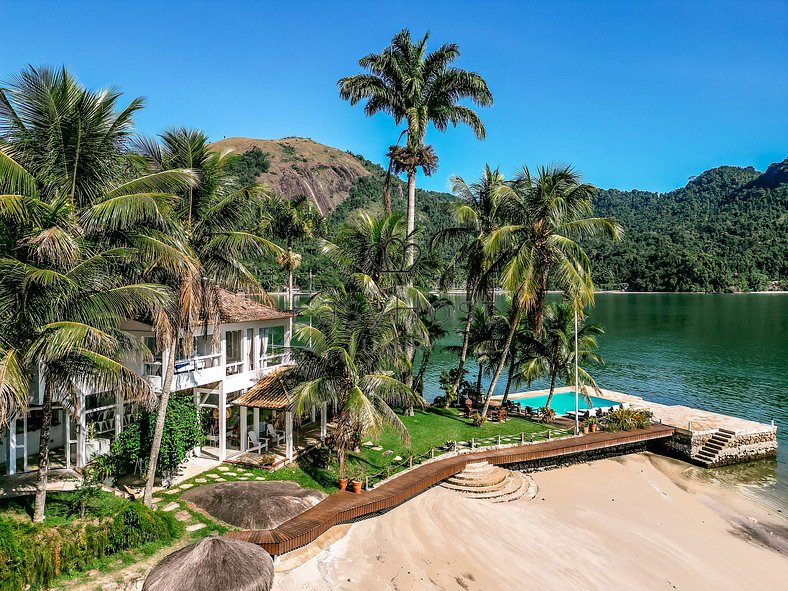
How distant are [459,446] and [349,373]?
22.2ft

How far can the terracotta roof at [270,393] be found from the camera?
614 inches

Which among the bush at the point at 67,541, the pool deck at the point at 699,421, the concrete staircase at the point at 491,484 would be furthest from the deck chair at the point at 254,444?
the pool deck at the point at 699,421

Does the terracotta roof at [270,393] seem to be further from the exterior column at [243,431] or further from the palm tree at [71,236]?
the palm tree at [71,236]

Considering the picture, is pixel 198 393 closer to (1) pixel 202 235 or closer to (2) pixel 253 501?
(2) pixel 253 501

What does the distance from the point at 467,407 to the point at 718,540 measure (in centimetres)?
1089

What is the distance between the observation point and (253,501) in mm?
12383

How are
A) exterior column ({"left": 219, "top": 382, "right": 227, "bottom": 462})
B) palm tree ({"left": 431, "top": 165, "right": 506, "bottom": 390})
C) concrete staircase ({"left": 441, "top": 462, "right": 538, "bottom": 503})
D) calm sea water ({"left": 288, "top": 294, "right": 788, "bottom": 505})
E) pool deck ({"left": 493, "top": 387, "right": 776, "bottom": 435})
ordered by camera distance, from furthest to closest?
calm sea water ({"left": 288, "top": 294, "right": 788, "bottom": 505})
pool deck ({"left": 493, "top": 387, "right": 776, "bottom": 435})
palm tree ({"left": 431, "top": 165, "right": 506, "bottom": 390})
concrete staircase ({"left": 441, "top": 462, "right": 538, "bottom": 503})
exterior column ({"left": 219, "top": 382, "right": 227, "bottom": 462})

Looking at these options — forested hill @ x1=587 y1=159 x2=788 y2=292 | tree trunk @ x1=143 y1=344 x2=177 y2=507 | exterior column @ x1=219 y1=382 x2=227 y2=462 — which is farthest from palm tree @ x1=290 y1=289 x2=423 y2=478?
forested hill @ x1=587 y1=159 x2=788 y2=292

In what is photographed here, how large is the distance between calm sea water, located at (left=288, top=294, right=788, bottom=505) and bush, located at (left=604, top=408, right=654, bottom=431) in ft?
11.2

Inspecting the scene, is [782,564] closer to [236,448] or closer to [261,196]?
[236,448]

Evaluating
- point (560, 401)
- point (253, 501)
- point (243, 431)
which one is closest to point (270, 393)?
point (243, 431)

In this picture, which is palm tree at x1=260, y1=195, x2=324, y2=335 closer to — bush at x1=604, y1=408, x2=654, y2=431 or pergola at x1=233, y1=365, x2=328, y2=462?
pergola at x1=233, y1=365, x2=328, y2=462

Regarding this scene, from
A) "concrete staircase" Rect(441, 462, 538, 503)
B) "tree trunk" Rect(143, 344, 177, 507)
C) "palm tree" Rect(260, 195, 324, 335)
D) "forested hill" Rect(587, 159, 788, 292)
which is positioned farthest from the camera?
"forested hill" Rect(587, 159, 788, 292)

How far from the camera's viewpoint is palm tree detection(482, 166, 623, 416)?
62.7ft
